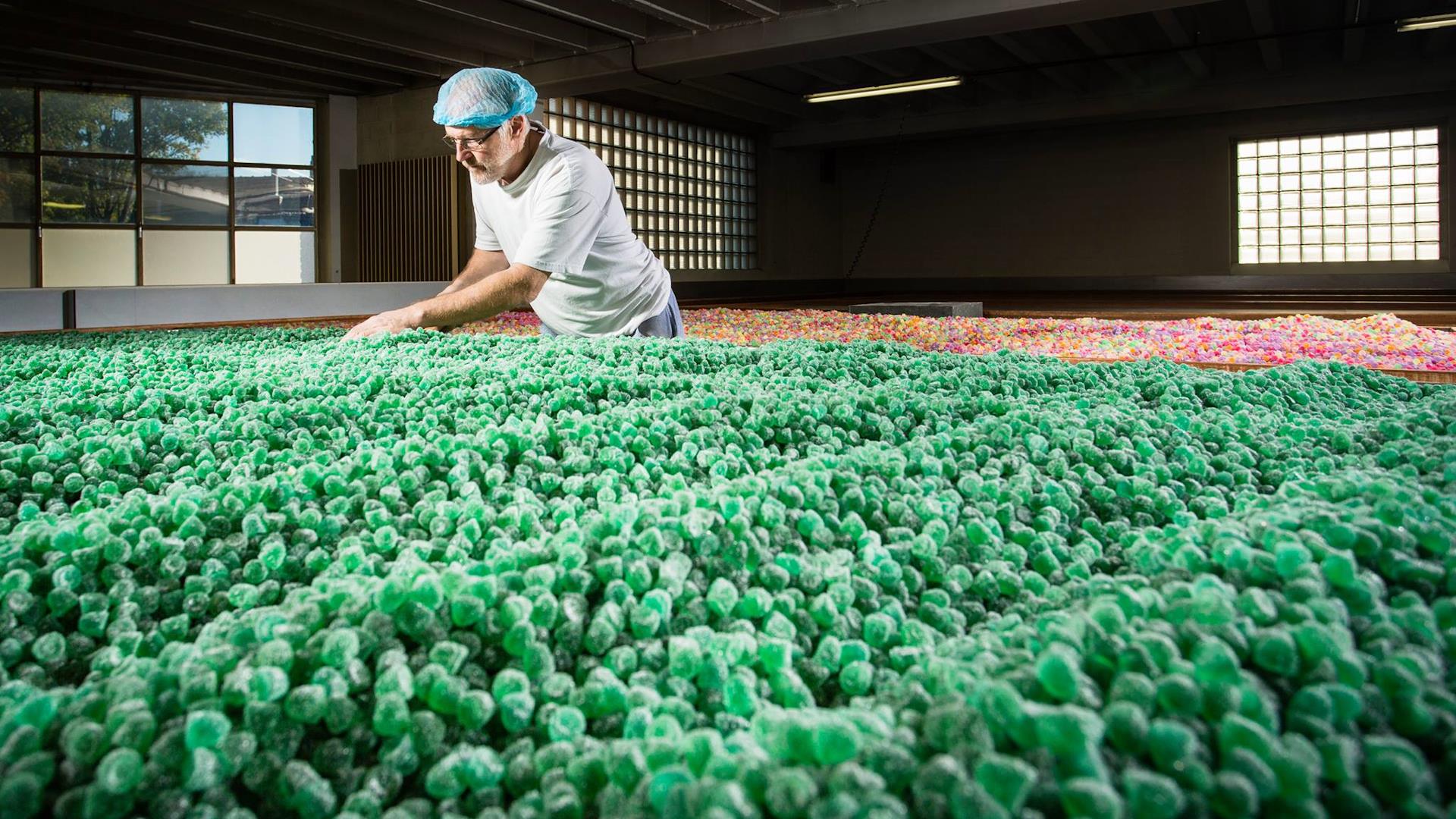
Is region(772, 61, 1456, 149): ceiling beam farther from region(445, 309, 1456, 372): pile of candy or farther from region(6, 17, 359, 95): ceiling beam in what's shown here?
region(6, 17, 359, 95): ceiling beam

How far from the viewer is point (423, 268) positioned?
31.7 ft

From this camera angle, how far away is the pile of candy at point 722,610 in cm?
45

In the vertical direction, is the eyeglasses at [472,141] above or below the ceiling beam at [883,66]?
below

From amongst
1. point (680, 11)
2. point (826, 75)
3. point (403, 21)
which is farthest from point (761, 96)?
point (403, 21)

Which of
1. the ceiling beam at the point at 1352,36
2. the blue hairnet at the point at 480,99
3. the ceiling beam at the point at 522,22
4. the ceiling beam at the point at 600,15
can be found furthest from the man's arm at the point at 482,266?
the ceiling beam at the point at 1352,36

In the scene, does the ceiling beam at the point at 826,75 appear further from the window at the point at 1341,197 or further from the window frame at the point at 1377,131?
the window at the point at 1341,197

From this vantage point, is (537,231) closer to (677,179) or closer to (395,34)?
(395,34)

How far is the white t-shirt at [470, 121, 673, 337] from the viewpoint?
2338 millimetres

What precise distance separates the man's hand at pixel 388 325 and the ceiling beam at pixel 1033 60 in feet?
21.2

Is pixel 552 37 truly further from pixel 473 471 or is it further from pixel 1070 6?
pixel 473 471

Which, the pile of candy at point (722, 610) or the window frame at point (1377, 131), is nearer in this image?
the pile of candy at point (722, 610)

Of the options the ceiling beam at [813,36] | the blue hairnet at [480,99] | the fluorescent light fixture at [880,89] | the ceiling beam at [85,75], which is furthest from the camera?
the fluorescent light fixture at [880,89]

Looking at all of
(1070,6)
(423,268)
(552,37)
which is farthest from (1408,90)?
(423,268)

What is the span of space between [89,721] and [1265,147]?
44.0 feet
